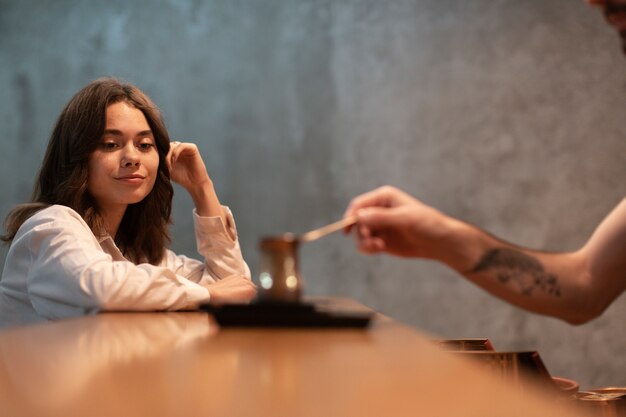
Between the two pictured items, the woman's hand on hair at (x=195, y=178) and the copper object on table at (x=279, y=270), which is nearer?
the copper object on table at (x=279, y=270)

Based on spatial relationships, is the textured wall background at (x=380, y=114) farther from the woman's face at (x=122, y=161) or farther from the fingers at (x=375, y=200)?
the fingers at (x=375, y=200)

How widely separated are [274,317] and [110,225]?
1.29 metres

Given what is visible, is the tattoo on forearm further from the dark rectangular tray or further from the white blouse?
the white blouse

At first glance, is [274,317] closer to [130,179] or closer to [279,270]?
[279,270]

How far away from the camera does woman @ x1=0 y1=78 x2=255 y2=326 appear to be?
5.61ft

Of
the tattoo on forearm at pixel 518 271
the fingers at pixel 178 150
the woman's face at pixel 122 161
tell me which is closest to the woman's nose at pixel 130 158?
the woman's face at pixel 122 161

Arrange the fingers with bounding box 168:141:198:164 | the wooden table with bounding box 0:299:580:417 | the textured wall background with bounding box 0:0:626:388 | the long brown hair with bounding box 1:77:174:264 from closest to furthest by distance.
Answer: the wooden table with bounding box 0:299:580:417
the long brown hair with bounding box 1:77:174:264
the fingers with bounding box 168:141:198:164
the textured wall background with bounding box 0:0:626:388

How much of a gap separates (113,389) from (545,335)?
452 centimetres

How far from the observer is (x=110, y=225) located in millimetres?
2301

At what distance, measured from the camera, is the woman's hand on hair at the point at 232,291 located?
1.86 meters

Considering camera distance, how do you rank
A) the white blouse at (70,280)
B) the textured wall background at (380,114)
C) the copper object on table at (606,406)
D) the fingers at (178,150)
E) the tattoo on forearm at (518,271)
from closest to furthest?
the tattoo on forearm at (518,271)
the copper object on table at (606,406)
the white blouse at (70,280)
the fingers at (178,150)
the textured wall background at (380,114)

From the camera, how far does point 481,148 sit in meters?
4.92

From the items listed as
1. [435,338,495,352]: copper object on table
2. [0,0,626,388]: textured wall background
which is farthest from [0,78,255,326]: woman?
[0,0,626,388]: textured wall background

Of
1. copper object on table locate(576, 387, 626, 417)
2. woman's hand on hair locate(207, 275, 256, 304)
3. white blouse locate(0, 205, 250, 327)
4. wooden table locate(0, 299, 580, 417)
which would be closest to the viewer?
wooden table locate(0, 299, 580, 417)
